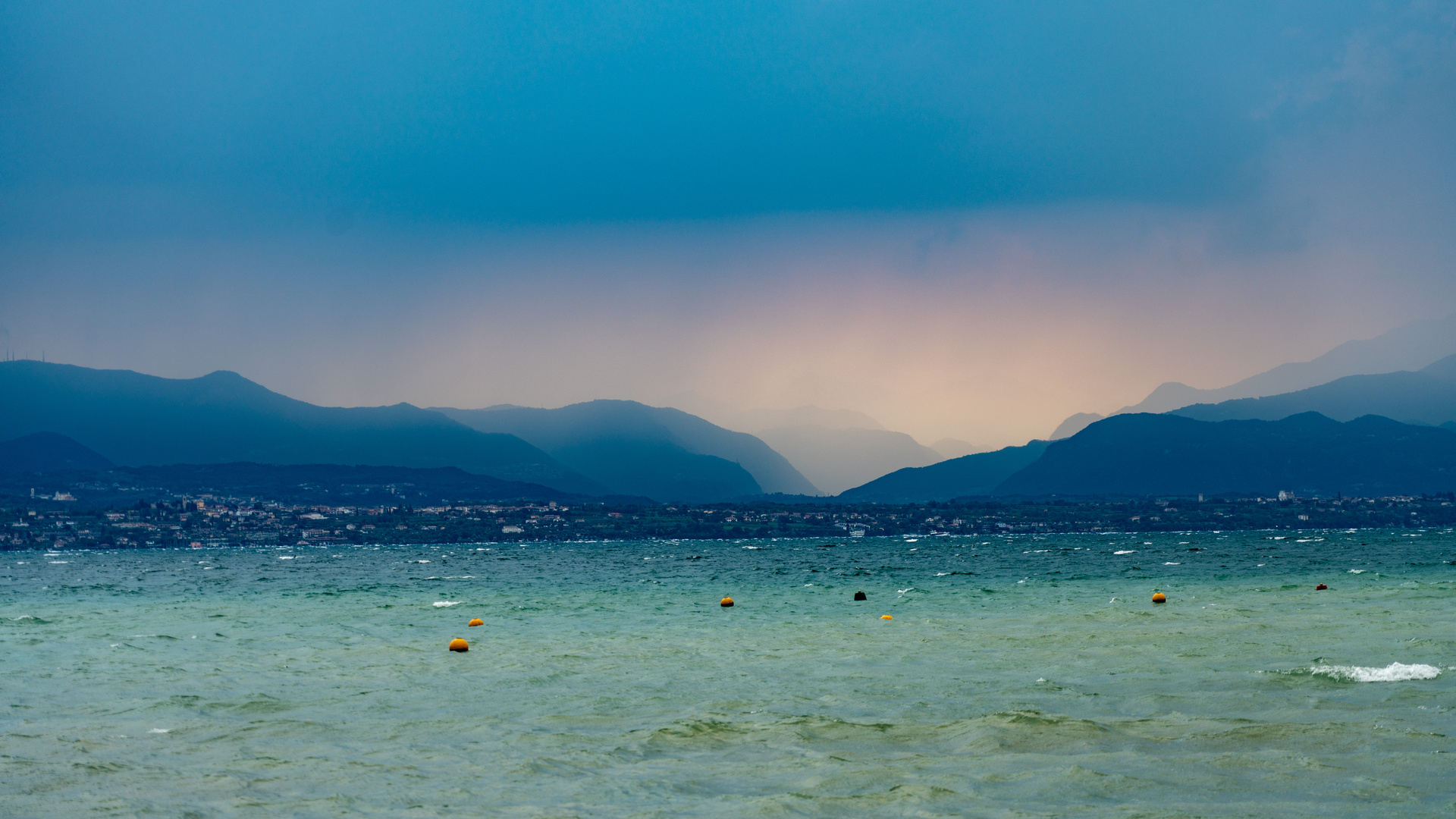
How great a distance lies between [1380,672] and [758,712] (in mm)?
13885

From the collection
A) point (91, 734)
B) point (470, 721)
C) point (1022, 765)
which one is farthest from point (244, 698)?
point (1022, 765)

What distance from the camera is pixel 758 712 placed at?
22.5 m

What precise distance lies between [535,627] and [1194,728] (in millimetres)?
31578

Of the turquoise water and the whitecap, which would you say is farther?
the whitecap

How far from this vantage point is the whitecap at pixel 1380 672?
23672 millimetres

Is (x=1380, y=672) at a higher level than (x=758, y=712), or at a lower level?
higher

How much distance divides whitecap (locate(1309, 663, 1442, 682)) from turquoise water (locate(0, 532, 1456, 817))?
0.15 metres

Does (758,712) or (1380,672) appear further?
(1380,672)

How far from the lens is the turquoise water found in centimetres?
1549

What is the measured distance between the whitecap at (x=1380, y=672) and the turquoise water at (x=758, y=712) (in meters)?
0.15

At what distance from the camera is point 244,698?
26219 millimetres

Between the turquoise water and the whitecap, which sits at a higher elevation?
the whitecap

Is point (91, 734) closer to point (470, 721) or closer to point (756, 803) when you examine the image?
point (470, 721)

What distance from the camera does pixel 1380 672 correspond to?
80.6ft
